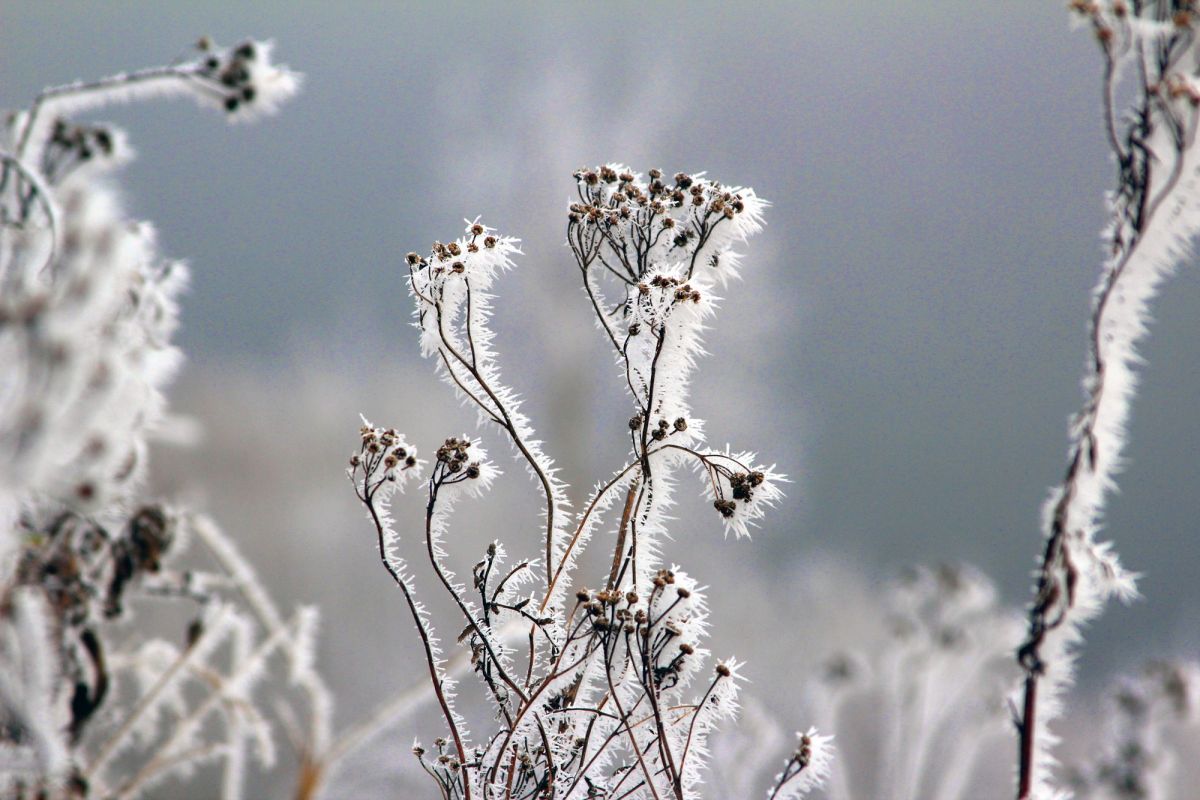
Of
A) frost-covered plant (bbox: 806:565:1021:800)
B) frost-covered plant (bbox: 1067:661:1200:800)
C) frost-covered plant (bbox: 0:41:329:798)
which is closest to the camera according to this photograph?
frost-covered plant (bbox: 0:41:329:798)

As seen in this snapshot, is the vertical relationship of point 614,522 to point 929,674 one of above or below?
below

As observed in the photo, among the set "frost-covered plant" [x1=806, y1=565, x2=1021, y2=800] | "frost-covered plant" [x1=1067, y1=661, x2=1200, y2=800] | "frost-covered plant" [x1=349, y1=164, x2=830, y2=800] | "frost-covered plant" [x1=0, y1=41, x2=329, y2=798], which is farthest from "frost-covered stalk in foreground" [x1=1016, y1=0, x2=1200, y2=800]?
"frost-covered plant" [x1=806, y1=565, x2=1021, y2=800]

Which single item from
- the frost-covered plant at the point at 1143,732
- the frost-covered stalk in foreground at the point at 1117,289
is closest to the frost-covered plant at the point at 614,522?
the frost-covered stalk in foreground at the point at 1117,289

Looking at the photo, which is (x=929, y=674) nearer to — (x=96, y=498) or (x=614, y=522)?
(x=614, y=522)

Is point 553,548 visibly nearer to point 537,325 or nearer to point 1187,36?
point 1187,36

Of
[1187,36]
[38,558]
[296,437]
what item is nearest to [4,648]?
[38,558]

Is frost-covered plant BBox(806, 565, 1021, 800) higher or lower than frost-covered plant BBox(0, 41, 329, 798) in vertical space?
higher

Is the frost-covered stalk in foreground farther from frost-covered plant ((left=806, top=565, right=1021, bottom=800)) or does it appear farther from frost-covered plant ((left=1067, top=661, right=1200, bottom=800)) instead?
frost-covered plant ((left=806, top=565, right=1021, bottom=800))

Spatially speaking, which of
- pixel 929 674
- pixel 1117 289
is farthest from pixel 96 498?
pixel 929 674
